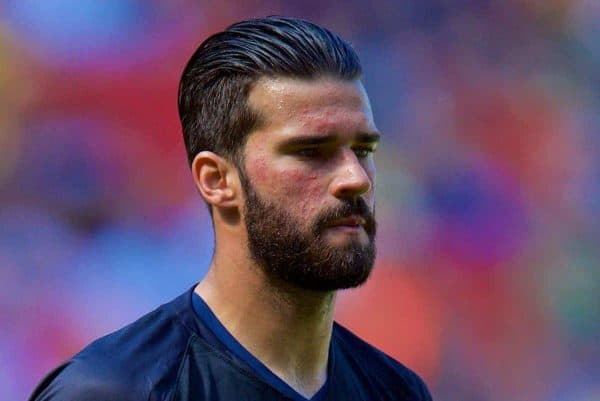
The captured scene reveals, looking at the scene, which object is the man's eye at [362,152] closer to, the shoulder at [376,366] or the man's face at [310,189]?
the man's face at [310,189]

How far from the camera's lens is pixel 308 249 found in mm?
1438

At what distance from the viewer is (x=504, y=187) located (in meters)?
3.65

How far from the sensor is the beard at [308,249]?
143 centimetres

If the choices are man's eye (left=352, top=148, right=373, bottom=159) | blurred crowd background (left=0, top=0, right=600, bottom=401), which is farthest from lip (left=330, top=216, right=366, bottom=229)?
blurred crowd background (left=0, top=0, right=600, bottom=401)

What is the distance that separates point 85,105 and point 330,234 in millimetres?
2047

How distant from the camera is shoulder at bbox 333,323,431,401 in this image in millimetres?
1676

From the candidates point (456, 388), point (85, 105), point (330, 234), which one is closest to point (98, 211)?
point (85, 105)

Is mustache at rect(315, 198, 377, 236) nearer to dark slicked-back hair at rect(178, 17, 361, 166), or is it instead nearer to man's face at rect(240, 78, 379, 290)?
man's face at rect(240, 78, 379, 290)

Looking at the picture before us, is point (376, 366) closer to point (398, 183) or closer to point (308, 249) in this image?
point (308, 249)

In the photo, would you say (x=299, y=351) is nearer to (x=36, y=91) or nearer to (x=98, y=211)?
(x=98, y=211)

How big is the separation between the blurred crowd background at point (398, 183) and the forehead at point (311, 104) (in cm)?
178

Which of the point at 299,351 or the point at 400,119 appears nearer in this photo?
the point at 299,351

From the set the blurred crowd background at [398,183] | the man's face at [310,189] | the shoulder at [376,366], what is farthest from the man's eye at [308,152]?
the blurred crowd background at [398,183]

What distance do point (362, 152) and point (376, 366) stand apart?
1.38 feet
